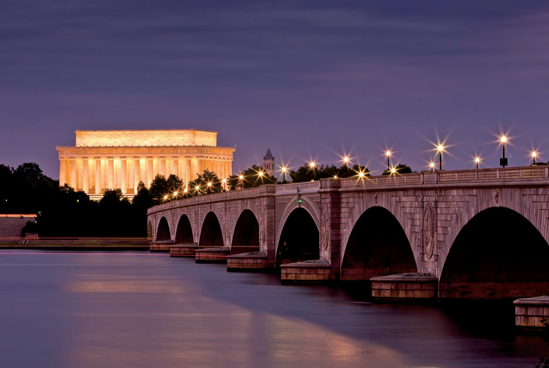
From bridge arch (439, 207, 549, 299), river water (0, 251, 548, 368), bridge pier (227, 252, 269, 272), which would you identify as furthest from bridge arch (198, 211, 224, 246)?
bridge arch (439, 207, 549, 299)

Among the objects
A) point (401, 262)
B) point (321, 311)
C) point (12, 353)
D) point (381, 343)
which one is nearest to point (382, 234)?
point (401, 262)

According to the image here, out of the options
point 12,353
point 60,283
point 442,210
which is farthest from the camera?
point 60,283

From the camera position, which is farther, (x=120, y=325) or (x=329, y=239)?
(x=329, y=239)

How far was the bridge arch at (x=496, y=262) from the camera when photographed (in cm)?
6025

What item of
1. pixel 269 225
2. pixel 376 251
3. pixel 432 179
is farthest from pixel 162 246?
pixel 432 179

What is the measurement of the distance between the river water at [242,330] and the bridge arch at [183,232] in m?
77.1

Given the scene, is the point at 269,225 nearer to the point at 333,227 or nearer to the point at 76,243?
the point at 333,227

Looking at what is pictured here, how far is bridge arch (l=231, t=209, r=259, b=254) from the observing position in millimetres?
115625

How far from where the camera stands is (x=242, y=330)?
2237 inches

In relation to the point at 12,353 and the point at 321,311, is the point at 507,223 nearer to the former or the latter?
the point at 321,311

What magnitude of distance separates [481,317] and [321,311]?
32.2 ft

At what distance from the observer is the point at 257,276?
94.3 m

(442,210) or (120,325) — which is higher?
(442,210)

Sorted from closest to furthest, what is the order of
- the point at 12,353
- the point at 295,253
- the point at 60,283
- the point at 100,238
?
the point at 12,353 < the point at 60,283 < the point at 295,253 < the point at 100,238
